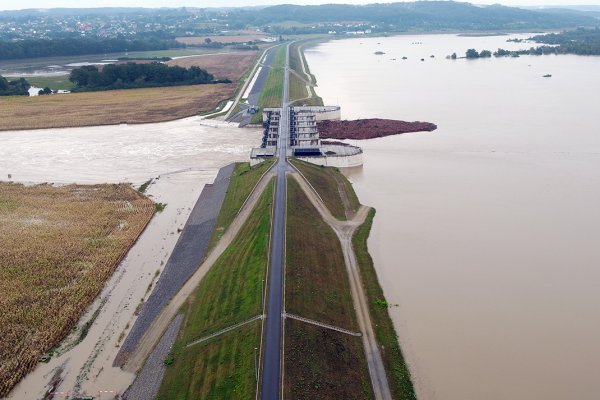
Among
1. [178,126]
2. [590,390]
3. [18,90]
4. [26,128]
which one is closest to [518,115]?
[178,126]

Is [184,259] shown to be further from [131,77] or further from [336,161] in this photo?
[131,77]

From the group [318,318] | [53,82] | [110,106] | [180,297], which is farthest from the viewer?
[53,82]

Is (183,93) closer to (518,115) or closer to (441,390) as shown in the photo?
(518,115)

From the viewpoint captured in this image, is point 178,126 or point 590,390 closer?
point 590,390

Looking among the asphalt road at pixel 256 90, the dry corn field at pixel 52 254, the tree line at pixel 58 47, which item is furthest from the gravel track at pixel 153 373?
the tree line at pixel 58 47

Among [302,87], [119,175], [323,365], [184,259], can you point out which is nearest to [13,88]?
[302,87]

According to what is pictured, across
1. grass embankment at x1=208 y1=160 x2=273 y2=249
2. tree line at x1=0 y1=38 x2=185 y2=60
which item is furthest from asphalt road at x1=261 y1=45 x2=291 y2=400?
tree line at x1=0 y1=38 x2=185 y2=60
